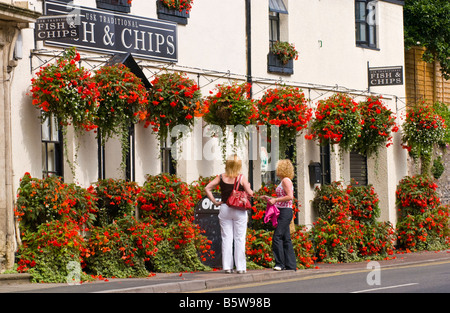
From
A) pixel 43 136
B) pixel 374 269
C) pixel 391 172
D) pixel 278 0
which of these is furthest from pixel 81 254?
pixel 391 172

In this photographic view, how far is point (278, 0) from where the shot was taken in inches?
837

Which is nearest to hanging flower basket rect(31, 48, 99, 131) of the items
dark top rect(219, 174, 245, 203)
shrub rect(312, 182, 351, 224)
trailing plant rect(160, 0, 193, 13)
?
dark top rect(219, 174, 245, 203)

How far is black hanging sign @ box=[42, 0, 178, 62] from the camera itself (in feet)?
51.7

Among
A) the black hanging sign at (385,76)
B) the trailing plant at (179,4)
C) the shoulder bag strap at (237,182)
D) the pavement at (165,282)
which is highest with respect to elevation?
the trailing plant at (179,4)

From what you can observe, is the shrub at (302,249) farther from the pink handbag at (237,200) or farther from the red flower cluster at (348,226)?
the pink handbag at (237,200)

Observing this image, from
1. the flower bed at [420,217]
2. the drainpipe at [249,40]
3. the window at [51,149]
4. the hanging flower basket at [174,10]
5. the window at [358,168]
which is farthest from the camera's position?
the window at [358,168]

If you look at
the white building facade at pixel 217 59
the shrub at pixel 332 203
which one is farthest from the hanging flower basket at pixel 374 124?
the shrub at pixel 332 203

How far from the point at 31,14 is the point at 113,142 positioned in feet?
10.9

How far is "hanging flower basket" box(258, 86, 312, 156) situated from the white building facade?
0.88m

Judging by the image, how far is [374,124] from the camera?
866 inches

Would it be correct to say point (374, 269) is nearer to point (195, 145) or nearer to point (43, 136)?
point (195, 145)

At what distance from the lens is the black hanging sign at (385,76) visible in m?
22.8

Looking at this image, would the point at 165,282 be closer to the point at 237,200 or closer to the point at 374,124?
the point at 237,200

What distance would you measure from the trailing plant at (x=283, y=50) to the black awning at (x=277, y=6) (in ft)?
2.40
